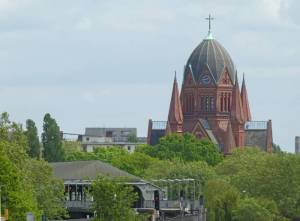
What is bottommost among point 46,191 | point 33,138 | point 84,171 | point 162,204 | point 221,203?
point 46,191

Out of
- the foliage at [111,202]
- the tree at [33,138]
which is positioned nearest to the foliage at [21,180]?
the foliage at [111,202]

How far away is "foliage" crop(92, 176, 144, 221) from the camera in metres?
118

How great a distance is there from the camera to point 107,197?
118750 mm

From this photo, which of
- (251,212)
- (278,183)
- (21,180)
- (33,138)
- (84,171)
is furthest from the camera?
(33,138)

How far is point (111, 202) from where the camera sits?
390 feet

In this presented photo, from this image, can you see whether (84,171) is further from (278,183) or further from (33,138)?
(33,138)

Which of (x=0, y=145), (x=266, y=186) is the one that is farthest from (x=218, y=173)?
(x=0, y=145)

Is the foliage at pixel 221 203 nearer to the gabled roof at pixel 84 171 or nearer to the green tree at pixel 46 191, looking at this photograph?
the gabled roof at pixel 84 171

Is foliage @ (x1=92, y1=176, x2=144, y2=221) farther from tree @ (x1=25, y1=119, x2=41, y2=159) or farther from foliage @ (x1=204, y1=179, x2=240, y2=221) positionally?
tree @ (x1=25, y1=119, x2=41, y2=159)

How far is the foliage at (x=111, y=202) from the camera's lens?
11781cm

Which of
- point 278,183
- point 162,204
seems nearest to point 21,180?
point 278,183

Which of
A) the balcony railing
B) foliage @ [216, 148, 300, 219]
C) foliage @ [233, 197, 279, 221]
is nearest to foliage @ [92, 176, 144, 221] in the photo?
the balcony railing

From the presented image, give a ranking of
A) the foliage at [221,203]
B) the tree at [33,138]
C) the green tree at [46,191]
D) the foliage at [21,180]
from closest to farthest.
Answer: the foliage at [21,180] < the green tree at [46,191] < the foliage at [221,203] < the tree at [33,138]

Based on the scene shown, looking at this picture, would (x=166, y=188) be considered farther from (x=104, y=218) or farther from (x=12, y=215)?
(x=12, y=215)
